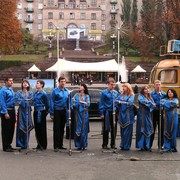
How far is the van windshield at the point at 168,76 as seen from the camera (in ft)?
57.8

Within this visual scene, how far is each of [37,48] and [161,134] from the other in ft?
245

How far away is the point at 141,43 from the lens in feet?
183

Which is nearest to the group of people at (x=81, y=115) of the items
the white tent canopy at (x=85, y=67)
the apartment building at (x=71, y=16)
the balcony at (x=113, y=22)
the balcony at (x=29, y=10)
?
the white tent canopy at (x=85, y=67)

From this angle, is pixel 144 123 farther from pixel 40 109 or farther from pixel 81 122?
pixel 40 109

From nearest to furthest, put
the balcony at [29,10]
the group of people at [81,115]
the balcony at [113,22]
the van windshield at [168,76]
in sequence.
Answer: the group of people at [81,115] → the van windshield at [168,76] → the balcony at [113,22] → the balcony at [29,10]

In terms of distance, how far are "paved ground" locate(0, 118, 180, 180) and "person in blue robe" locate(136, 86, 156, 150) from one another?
284mm

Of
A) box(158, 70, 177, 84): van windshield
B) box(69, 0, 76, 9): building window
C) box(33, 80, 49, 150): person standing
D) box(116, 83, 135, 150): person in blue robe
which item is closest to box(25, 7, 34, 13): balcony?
box(69, 0, 76, 9): building window

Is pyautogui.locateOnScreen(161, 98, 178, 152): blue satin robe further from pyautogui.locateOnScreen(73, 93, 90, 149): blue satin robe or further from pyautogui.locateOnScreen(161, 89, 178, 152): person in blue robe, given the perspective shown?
pyautogui.locateOnScreen(73, 93, 90, 149): blue satin robe

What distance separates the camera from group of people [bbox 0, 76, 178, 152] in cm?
1123

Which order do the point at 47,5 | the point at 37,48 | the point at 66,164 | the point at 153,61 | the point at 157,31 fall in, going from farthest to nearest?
1. the point at 47,5
2. the point at 37,48
3. the point at 153,61
4. the point at 157,31
5. the point at 66,164

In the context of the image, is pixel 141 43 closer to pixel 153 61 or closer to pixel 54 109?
pixel 153 61

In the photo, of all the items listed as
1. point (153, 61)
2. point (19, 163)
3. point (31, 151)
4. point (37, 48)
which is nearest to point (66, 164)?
point (19, 163)

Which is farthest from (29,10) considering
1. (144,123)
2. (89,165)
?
(89,165)

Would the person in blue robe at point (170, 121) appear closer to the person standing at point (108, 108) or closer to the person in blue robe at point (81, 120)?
the person standing at point (108, 108)
